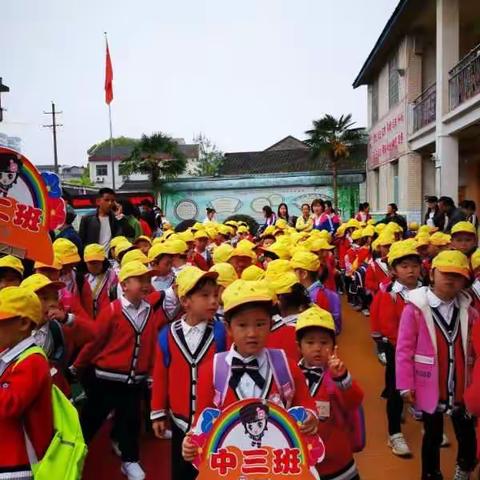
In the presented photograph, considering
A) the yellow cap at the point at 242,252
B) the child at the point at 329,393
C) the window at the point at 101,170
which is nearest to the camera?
the child at the point at 329,393

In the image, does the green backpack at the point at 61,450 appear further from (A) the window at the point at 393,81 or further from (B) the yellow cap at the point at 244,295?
(A) the window at the point at 393,81

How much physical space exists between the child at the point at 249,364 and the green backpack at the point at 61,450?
0.54 meters

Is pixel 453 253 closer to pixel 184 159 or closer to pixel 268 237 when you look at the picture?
pixel 268 237

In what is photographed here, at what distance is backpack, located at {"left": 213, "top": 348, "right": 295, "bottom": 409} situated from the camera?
88.1 inches

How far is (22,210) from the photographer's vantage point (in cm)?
383

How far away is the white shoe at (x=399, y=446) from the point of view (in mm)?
4195

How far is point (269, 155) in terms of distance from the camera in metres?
32.7

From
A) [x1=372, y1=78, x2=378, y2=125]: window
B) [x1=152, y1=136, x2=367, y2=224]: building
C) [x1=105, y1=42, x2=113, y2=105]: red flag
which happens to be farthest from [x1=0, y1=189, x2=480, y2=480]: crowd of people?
[x1=152, y1=136, x2=367, y2=224]: building

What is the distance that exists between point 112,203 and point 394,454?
4345 millimetres

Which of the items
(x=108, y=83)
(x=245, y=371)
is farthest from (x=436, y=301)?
(x=108, y=83)

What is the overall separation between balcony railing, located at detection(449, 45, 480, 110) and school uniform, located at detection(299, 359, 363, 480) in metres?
9.41

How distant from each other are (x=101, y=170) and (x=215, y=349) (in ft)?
198

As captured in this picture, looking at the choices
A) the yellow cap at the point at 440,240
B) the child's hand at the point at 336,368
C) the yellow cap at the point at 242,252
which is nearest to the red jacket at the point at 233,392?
the child's hand at the point at 336,368

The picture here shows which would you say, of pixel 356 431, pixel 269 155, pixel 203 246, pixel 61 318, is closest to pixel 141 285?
pixel 61 318
